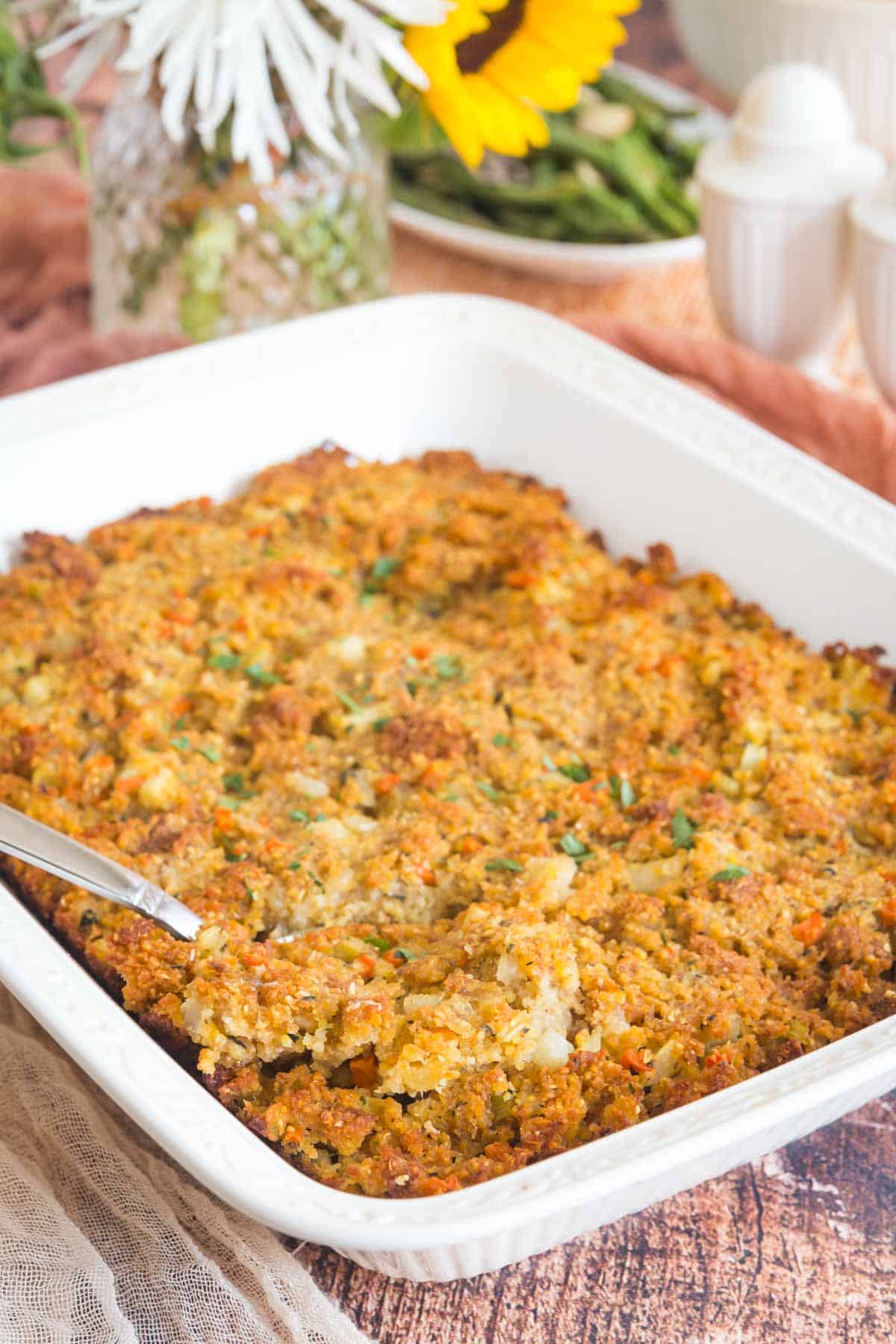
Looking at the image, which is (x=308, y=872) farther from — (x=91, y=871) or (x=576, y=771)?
(x=576, y=771)

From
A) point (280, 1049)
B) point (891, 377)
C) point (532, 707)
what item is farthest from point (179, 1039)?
point (891, 377)

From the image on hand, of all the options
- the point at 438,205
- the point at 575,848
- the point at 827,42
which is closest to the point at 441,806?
the point at 575,848

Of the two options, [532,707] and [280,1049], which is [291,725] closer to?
[532,707]

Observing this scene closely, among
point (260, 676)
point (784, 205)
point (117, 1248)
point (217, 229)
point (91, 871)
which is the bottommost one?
point (117, 1248)

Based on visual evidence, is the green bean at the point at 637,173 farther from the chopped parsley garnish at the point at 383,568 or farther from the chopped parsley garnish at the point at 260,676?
the chopped parsley garnish at the point at 260,676

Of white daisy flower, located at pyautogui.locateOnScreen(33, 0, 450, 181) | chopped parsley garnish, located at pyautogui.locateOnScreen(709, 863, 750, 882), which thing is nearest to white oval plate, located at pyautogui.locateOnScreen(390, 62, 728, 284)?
white daisy flower, located at pyautogui.locateOnScreen(33, 0, 450, 181)

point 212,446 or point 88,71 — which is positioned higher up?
point 88,71

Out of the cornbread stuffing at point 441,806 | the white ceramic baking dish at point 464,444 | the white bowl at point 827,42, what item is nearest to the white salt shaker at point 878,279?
the white ceramic baking dish at point 464,444

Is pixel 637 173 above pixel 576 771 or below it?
above
